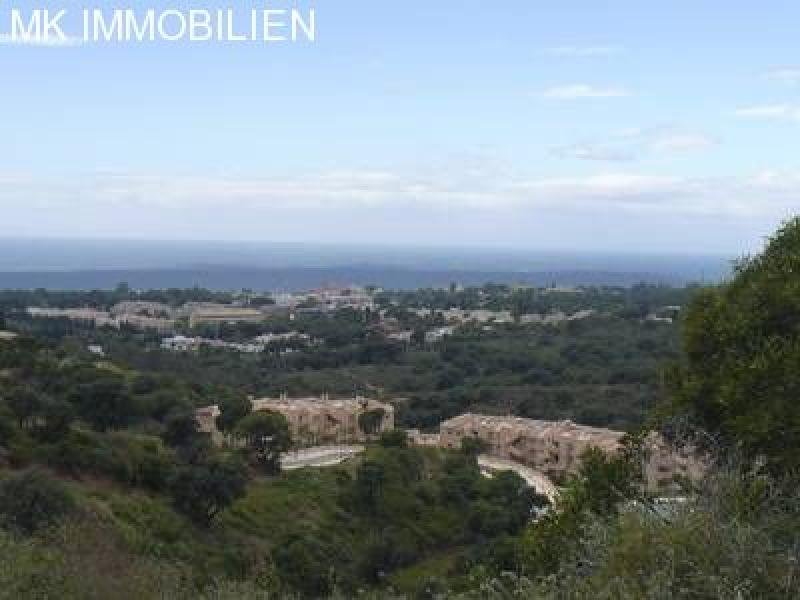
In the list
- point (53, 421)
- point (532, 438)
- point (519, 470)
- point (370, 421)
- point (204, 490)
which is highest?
point (53, 421)

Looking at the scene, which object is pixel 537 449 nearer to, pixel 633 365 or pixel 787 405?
pixel 633 365

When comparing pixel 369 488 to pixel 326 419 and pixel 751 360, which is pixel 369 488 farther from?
pixel 751 360

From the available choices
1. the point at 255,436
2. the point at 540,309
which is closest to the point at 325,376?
the point at 255,436

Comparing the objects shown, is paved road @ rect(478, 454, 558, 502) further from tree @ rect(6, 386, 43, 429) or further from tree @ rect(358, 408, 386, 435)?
tree @ rect(6, 386, 43, 429)

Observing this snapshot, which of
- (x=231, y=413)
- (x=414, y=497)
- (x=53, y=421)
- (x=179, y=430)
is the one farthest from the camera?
(x=231, y=413)

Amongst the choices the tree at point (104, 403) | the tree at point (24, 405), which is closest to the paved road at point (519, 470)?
the tree at point (104, 403)

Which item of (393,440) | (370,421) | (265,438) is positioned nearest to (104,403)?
(265,438)
